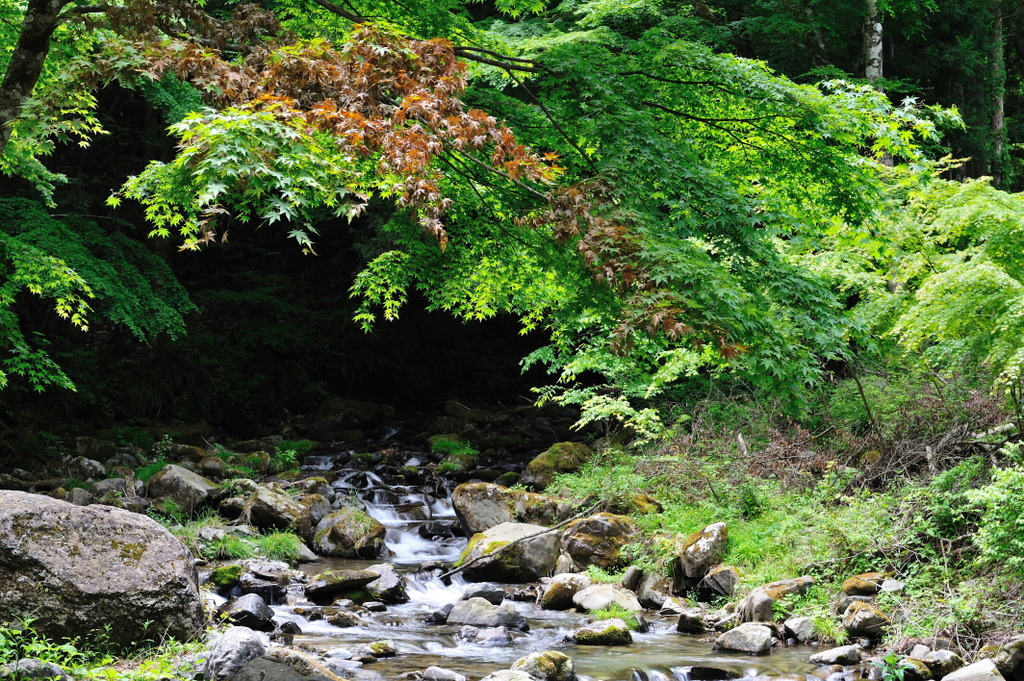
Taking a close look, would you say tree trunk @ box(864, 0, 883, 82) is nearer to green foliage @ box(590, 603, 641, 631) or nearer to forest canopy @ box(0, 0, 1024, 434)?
forest canopy @ box(0, 0, 1024, 434)

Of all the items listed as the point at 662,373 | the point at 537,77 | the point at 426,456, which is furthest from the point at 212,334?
the point at 537,77

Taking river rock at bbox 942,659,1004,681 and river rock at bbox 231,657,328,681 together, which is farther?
river rock at bbox 942,659,1004,681

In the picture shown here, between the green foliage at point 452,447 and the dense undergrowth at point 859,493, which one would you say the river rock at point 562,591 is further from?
the green foliage at point 452,447

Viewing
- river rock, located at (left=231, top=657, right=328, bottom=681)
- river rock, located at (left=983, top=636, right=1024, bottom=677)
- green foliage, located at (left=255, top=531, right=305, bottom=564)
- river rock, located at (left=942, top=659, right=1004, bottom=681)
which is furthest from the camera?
green foliage, located at (left=255, top=531, right=305, bottom=564)

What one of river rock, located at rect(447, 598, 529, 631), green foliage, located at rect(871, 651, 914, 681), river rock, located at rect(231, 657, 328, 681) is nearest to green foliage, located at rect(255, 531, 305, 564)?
river rock, located at rect(447, 598, 529, 631)

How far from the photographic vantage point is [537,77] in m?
6.72

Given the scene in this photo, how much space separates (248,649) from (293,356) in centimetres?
1648

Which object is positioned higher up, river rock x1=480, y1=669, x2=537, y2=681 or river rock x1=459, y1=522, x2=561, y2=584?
river rock x1=480, y1=669, x2=537, y2=681

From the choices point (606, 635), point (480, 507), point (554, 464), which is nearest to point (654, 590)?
point (606, 635)

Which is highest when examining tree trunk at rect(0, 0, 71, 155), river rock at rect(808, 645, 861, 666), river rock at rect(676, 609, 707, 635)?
tree trunk at rect(0, 0, 71, 155)

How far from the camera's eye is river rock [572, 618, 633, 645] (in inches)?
300

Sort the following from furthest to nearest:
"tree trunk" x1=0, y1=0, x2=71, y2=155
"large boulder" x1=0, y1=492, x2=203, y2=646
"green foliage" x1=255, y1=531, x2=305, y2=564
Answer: "green foliage" x1=255, y1=531, x2=305, y2=564 < "large boulder" x1=0, y1=492, x2=203, y2=646 < "tree trunk" x1=0, y1=0, x2=71, y2=155

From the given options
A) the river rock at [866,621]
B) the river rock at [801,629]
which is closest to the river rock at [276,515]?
the river rock at [801,629]

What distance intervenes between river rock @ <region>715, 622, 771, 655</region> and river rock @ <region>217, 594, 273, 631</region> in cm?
419
